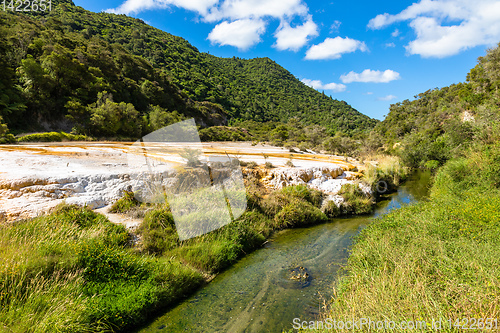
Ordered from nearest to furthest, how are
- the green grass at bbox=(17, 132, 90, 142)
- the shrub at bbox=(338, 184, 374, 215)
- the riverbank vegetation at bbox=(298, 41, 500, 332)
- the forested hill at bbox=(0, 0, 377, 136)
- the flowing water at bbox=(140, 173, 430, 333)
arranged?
the riverbank vegetation at bbox=(298, 41, 500, 332), the flowing water at bbox=(140, 173, 430, 333), the shrub at bbox=(338, 184, 374, 215), the green grass at bbox=(17, 132, 90, 142), the forested hill at bbox=(0, 0, 377, 136)

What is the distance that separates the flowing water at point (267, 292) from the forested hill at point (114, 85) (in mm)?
21512

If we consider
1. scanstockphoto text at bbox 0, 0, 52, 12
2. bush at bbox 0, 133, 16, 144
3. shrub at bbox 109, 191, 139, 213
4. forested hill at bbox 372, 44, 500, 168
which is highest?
scanstockphoto text at bbox 0, 0, 52, 12

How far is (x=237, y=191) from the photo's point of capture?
10.7 m

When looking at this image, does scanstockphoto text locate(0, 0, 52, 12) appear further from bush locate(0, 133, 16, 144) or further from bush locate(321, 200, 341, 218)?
bush locate(321, 200, 341, 218)

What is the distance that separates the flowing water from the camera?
4.88 m

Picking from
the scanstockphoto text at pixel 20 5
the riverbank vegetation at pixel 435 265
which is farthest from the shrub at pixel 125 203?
the scanstockphoto text at pixel 20 5

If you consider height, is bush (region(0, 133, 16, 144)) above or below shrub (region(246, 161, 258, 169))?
above

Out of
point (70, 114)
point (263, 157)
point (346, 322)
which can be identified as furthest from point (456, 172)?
point (70, 114)

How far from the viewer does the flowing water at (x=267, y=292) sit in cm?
488

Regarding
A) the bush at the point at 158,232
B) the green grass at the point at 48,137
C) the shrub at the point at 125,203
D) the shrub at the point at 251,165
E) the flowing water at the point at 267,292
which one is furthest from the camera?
the green grass at the point at 48,137

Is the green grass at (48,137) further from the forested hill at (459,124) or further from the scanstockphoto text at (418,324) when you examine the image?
the forested hill at (459,124)

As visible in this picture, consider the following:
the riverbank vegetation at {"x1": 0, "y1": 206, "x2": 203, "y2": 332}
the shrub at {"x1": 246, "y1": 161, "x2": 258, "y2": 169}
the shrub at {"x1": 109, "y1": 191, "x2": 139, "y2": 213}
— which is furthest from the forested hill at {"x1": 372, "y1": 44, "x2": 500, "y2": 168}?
the shrub at {"x1": 109, "y1": 191, "x2": 139, "y2": 213}

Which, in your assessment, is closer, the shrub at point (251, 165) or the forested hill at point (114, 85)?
the shrub at point (251, 165)

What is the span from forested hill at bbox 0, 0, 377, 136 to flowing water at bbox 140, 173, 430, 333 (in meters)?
21.5
